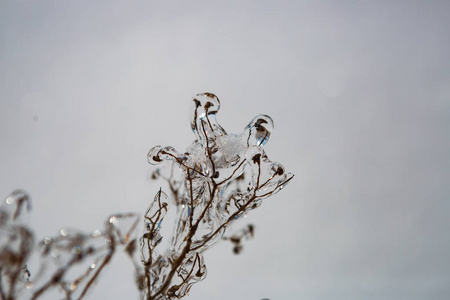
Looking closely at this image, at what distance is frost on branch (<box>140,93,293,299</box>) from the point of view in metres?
1.13

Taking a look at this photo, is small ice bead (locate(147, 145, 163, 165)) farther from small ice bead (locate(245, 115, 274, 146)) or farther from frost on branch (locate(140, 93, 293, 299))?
small ice bead (locate(245, 115, 274, 146))

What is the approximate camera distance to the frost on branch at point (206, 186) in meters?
1.13

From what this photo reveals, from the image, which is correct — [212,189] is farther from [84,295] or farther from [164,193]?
[84,295]

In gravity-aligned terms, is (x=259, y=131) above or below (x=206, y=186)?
above

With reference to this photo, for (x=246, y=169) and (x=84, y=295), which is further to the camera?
(x=246, y=169)

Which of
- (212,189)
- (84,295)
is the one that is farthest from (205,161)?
(84,295)

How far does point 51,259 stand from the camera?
2.64 ft

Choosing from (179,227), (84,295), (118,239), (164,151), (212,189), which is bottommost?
(84,295)

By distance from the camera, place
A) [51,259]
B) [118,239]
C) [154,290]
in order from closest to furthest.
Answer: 1. [51,259]
2. [118,239]
3. [154,290]

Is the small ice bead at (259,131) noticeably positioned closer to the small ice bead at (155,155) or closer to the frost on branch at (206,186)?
the frost on branch at (206,186)

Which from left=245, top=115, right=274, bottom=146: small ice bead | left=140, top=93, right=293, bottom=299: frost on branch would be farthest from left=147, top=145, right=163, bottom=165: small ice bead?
left=245, top=115, right=274, bottom=146: small ice bead

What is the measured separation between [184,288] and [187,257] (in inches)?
5.4

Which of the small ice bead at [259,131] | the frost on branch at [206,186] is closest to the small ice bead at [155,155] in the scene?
the frost on branch at [206,186]

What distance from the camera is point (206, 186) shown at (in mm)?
1198
